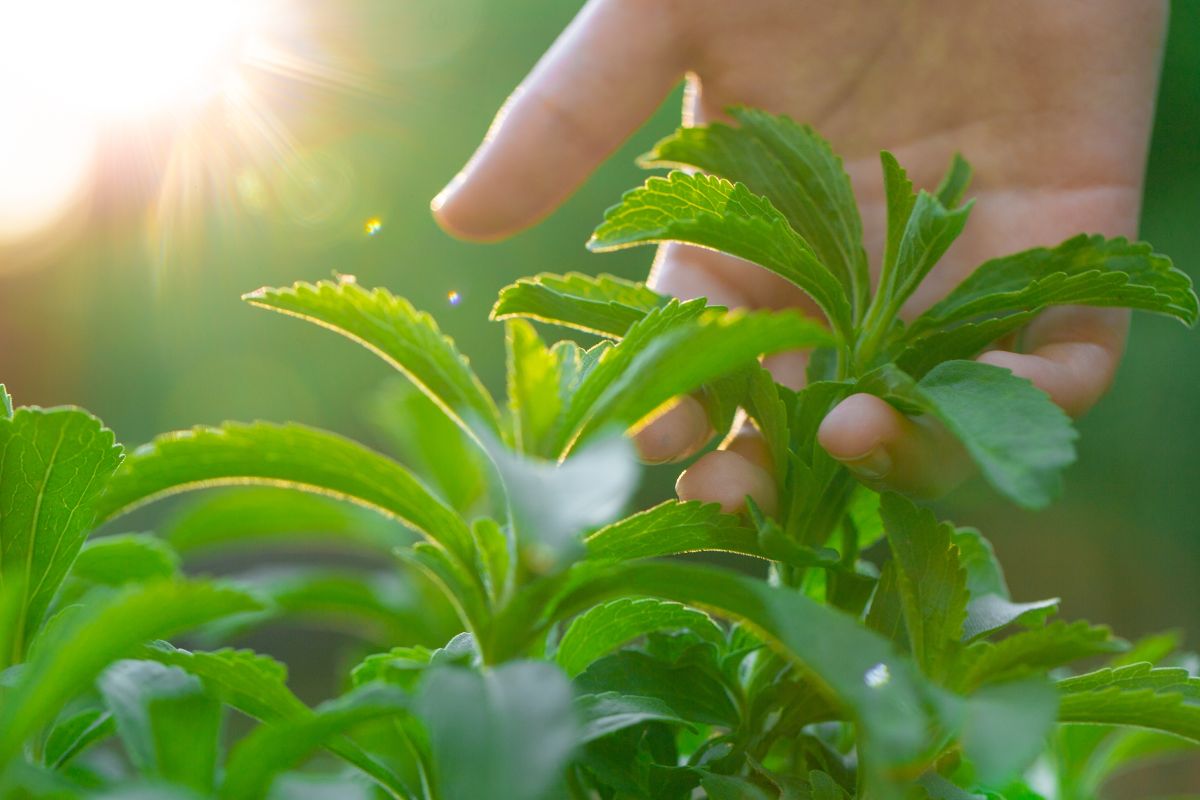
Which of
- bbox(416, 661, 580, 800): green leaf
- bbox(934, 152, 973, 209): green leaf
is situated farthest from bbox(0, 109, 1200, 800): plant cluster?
bbox(934, 152, 973, 209): green leaf

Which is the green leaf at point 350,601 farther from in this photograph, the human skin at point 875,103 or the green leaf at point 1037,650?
the green leaf at point 1037,650

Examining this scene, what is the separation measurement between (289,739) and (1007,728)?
0.74 ft

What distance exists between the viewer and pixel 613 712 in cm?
43

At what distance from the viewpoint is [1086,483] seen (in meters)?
2.64

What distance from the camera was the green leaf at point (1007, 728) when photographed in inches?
12.3

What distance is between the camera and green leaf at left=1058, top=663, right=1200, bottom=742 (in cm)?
42

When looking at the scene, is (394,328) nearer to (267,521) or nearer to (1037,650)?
(1037,650)

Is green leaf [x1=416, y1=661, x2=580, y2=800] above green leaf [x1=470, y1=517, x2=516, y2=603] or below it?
below

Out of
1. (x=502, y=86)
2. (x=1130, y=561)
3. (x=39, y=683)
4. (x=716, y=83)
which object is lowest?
(x=39, y=683)

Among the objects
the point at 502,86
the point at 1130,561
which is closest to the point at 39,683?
the point at 1130,561

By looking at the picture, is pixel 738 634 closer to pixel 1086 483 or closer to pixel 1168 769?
pixel 1168 769

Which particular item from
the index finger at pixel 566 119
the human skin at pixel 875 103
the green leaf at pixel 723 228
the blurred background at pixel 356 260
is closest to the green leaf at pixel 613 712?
the green leaf at pixel 723 228

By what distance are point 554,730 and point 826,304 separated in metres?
0.28

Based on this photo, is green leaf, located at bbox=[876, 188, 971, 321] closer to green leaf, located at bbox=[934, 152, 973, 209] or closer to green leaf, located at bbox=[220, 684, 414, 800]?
green leaf, located at bbox=[934, 152, 973, 209]
